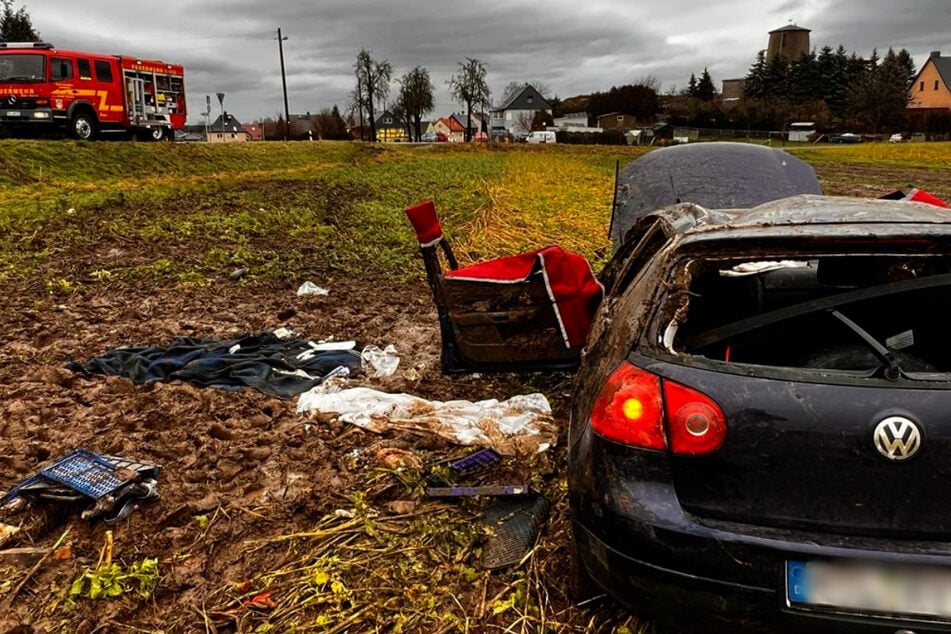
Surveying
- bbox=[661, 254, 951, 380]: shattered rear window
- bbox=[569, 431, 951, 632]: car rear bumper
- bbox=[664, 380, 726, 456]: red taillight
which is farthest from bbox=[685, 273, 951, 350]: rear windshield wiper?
bbox=[569, 431, 951, 632]: car rear bumper

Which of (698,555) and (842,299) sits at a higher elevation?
(842,299)

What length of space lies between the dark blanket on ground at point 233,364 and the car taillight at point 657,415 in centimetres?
324

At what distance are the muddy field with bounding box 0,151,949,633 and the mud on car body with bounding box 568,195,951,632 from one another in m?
0.78

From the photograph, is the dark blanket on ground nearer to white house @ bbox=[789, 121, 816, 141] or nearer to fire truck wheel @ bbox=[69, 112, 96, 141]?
fire truck wheel @ bbox=[69, 112, 96, 141]

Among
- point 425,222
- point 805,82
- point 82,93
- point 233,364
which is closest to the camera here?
point 425,222

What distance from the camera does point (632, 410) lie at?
210cm

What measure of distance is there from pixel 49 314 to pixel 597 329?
6311mm

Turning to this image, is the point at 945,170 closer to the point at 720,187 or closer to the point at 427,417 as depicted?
the point at 720,187

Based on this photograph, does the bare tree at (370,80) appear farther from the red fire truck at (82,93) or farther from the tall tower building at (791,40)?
the tall tower building at (791,40)

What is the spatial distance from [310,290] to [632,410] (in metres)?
6.43

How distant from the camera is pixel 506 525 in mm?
3238

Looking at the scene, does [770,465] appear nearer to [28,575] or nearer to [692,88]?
[28,575]

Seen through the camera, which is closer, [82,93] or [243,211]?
[243,211]

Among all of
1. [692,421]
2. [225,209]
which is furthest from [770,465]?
[225,209]
